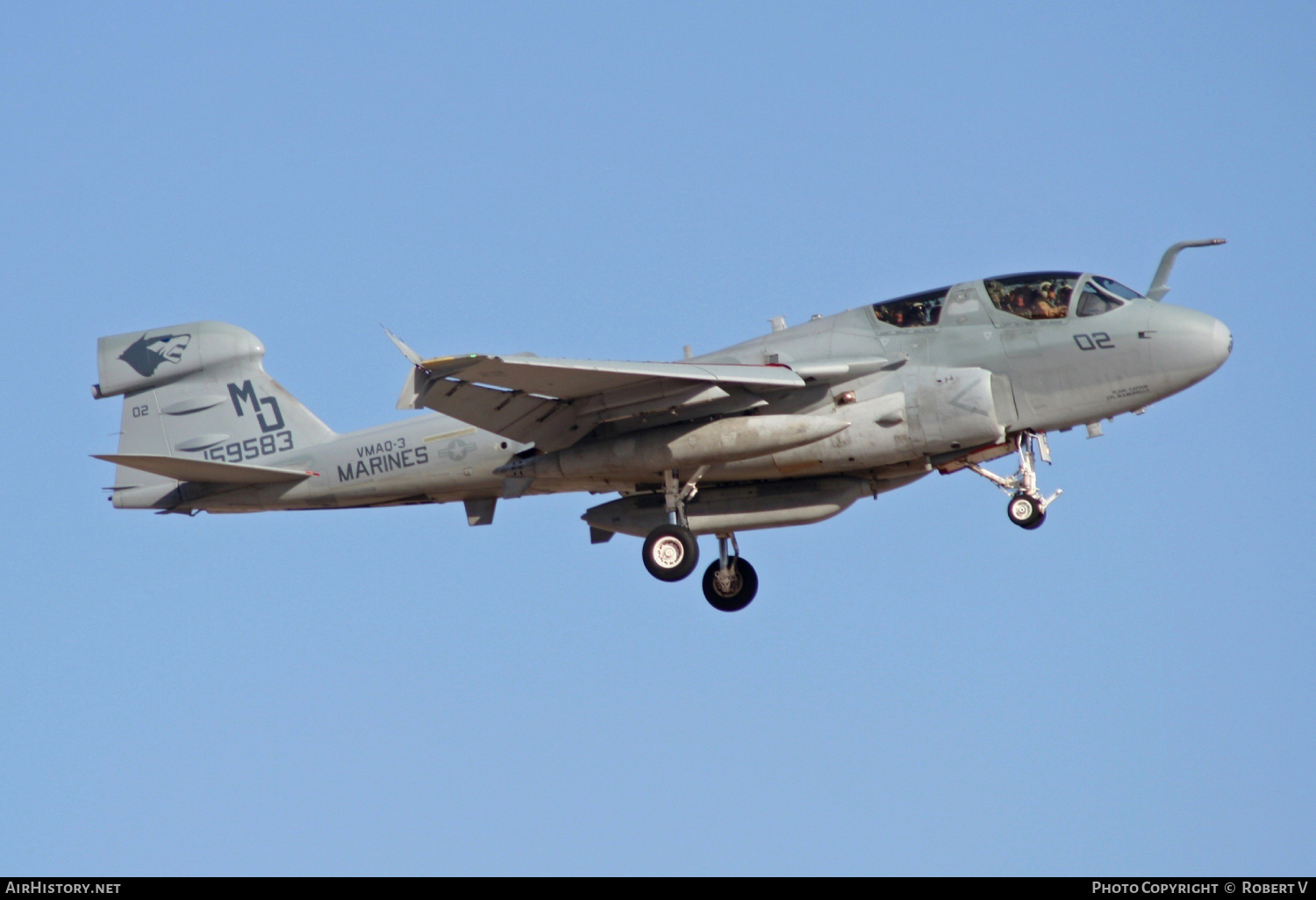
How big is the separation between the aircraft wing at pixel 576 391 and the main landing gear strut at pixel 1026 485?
121 inches

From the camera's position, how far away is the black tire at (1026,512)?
1927cm

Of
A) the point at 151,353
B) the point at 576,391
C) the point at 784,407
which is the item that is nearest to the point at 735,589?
the point at 784,407

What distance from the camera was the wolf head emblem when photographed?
22469 millimetres

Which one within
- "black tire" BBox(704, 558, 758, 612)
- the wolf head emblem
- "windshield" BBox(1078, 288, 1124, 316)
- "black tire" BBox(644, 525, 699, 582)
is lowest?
"black tire" BBox(704, 558, 758, 612)

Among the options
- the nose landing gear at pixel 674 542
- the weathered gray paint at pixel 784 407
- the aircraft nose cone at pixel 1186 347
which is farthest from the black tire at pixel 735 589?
the aircraft nose cone at pixel 1186 347

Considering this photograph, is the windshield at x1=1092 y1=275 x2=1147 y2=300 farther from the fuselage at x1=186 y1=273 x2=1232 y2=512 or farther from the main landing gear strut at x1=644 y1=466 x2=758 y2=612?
the main landing gear strut at x1=644 y1=466 x2=758 y2=612

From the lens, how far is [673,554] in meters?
19.8

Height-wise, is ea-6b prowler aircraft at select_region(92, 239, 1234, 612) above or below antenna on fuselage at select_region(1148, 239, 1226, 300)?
below

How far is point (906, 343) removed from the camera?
1944cm

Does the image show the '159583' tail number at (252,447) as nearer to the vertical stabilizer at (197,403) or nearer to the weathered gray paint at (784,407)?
the vertical stabilizer at (197,403)

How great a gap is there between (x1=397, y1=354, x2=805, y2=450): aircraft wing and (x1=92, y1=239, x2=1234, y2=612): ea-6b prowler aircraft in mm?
31

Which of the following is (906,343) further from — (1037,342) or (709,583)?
(709,583)

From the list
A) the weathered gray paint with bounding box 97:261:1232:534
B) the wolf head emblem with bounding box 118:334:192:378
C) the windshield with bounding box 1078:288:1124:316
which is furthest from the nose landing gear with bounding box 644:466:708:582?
the wolf head emblem with bounding box 118:334:192:378

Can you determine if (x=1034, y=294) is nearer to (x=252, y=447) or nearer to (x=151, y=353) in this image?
(x=252, y=447)
